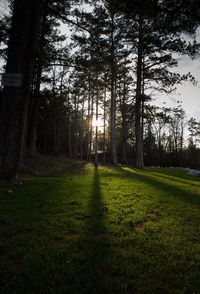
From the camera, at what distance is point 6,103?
25.4 feet

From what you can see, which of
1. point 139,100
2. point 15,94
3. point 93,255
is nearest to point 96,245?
point 93,255

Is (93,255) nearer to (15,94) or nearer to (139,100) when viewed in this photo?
(15,94)

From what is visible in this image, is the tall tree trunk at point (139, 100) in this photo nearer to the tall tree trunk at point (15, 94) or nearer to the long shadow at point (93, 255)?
the tall tree trunk at point (15, 94)

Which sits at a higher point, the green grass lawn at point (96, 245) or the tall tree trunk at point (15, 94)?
the tall tree trunk at point (15, 94)

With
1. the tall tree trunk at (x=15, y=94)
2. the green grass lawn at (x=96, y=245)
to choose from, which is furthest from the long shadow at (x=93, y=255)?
the tall tree trunk at (x=15, y=94)

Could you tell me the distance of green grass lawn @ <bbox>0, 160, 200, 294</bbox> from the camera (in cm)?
296

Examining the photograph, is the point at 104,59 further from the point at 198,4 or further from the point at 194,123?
the point at 194,123

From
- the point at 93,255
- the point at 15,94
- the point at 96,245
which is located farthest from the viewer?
the point at 15,94

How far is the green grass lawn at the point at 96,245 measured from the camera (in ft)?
9.70

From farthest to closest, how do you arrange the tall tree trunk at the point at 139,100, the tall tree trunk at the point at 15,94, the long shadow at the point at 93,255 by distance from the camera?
the tall tree trunk at the point at 139,100 → the tall tree trunk at the point at 15,94 → the long shadow at the point at 93,255

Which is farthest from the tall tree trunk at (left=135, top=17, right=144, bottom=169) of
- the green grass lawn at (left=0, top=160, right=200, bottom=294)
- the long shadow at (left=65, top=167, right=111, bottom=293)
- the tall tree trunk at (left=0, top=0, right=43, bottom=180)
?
the long shadow at (left=65, top=167, right=111, bottom=293)

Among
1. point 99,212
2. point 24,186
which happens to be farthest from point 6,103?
point 99,212

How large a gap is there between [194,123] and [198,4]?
2024 inches

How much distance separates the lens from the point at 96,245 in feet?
13.1
